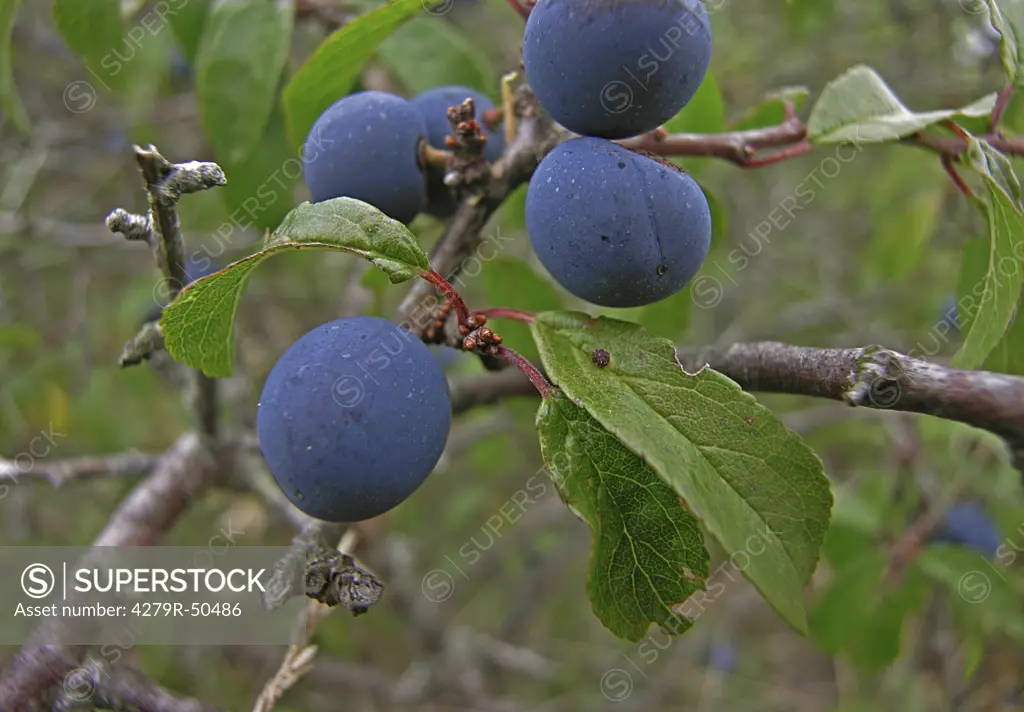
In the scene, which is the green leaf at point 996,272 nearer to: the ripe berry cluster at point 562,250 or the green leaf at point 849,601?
the ripe berry cluster at point 562,250

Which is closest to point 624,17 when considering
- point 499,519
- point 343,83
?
point 343,83

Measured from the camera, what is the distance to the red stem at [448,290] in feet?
2.73

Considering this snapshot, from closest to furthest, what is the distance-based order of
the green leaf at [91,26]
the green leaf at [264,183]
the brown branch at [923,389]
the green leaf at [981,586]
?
the brown branch at [923,389] → the green leaf at [91,26] → the green leaf at [264,183] → the green leaf at [981,586]

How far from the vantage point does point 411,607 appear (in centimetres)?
227

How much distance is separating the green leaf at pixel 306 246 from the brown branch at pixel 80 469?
2.38 feet

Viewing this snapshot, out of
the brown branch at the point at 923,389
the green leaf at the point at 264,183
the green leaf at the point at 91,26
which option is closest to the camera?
the brown branch at the point at 923,389

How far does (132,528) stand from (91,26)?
927 mm

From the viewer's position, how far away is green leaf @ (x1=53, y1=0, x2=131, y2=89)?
1306 millimetres

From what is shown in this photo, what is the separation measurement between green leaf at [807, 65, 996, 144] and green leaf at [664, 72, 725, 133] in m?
0.26

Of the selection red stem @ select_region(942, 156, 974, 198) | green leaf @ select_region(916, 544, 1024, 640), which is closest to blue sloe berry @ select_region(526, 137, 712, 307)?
red stem @ select_region(942, 156, 974, 198)

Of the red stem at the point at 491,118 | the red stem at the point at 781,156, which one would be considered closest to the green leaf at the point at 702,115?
the red stem at the point at 781,156

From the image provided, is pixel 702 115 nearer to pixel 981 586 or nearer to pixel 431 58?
pixel 431 58

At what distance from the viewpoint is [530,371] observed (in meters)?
0.87

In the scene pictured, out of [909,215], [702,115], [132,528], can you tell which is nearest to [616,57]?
[702,115]
